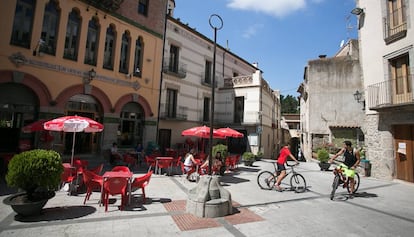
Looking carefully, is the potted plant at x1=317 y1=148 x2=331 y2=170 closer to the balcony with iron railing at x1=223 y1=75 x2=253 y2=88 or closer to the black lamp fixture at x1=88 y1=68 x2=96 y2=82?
the balcony with iron railing at x1=223 y1=75 x2=253 y2=88

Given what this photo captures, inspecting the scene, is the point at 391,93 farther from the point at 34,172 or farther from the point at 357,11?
the point at 34,172

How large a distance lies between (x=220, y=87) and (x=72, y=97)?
13885 millimetres

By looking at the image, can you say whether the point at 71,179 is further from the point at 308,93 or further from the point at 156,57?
the point at 308,93

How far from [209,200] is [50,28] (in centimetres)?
1175

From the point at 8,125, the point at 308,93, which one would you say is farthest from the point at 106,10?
the point at 308,93

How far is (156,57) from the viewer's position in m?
15.9

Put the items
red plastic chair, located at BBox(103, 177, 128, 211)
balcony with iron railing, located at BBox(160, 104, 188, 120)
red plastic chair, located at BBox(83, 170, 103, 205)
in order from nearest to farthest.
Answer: red plastic chair, located at BBox(103, 177, 128, 211)
red plastic chair, located at BBox(83, 170, 103, 205)
balcony with iron railing, located at BBox(160, 104, 188, 120)

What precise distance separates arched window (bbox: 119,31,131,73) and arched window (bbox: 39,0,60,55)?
369cm

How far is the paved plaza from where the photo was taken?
14.5 feet

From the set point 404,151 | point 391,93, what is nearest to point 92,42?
point 391,93

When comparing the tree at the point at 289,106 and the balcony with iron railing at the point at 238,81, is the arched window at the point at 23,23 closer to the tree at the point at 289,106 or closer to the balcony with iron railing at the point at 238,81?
the balcony with iron railing at the point at 238,81

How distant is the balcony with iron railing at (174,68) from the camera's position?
16.9 m

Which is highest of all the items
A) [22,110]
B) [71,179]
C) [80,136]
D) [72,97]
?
[72,97]

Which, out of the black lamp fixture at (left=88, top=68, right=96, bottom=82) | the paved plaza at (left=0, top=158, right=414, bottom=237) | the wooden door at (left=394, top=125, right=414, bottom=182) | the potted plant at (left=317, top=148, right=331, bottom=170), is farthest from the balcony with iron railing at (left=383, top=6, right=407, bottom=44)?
the black lamp fixture at (left=88, top=68, right=96, bottom=82)
